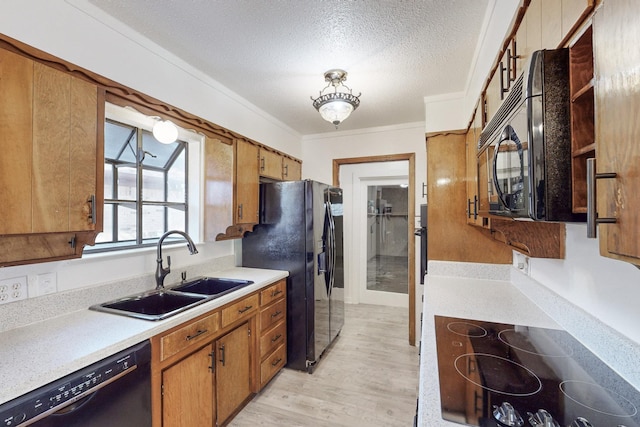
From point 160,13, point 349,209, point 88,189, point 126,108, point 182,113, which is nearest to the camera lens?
point 88,189

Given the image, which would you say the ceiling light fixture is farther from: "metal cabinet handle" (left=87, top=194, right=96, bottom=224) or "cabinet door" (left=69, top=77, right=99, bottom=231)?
"metal cabinet handle" (left=87, top=194, right=96, bottom=224)

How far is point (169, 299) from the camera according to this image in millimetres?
2031

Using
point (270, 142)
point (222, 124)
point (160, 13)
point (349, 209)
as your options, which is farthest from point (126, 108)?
point (349, 209)

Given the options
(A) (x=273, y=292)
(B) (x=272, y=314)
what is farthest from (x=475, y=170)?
(B) (x=272, y=314)

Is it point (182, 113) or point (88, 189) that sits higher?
point (182, 113)

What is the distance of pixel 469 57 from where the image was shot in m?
2.21

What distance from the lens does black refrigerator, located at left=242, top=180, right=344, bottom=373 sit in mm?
2691

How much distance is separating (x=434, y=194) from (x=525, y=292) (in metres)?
1.02

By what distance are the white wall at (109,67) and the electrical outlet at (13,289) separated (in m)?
0.03

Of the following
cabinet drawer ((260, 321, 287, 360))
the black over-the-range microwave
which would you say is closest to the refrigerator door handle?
cabinet drawer ((260, 321, 287, 360))

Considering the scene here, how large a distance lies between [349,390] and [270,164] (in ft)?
7.47

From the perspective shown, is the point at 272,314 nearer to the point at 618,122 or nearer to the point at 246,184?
the point at 246,184

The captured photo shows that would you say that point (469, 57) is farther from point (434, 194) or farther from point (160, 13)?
point (160, 13)

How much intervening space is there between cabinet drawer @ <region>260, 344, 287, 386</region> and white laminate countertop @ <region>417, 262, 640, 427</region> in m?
1.37
